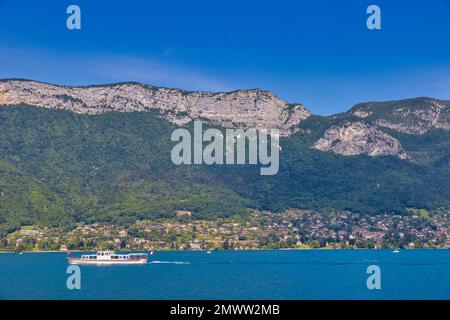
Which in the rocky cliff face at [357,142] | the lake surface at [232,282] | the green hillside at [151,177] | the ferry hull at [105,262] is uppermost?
the rocky cliff face at [357,142]

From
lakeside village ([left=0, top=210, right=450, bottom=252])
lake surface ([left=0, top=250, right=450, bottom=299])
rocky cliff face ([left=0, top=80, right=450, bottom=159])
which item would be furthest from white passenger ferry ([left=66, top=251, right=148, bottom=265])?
rocky cliff face ([left=0, top=80, right=450, bottom=159])

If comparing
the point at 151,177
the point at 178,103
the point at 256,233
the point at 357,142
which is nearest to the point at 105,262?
the point at 256,233

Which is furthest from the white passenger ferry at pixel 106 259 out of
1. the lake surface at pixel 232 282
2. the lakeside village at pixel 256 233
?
the lakeside village at pixel 256 233

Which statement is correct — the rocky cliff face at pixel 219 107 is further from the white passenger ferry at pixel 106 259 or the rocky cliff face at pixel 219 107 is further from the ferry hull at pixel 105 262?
the ferry hull at pixel 105 262

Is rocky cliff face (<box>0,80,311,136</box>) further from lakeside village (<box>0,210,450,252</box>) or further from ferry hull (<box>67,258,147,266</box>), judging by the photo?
ferry hull (<box>67,258,147,266</box>)
